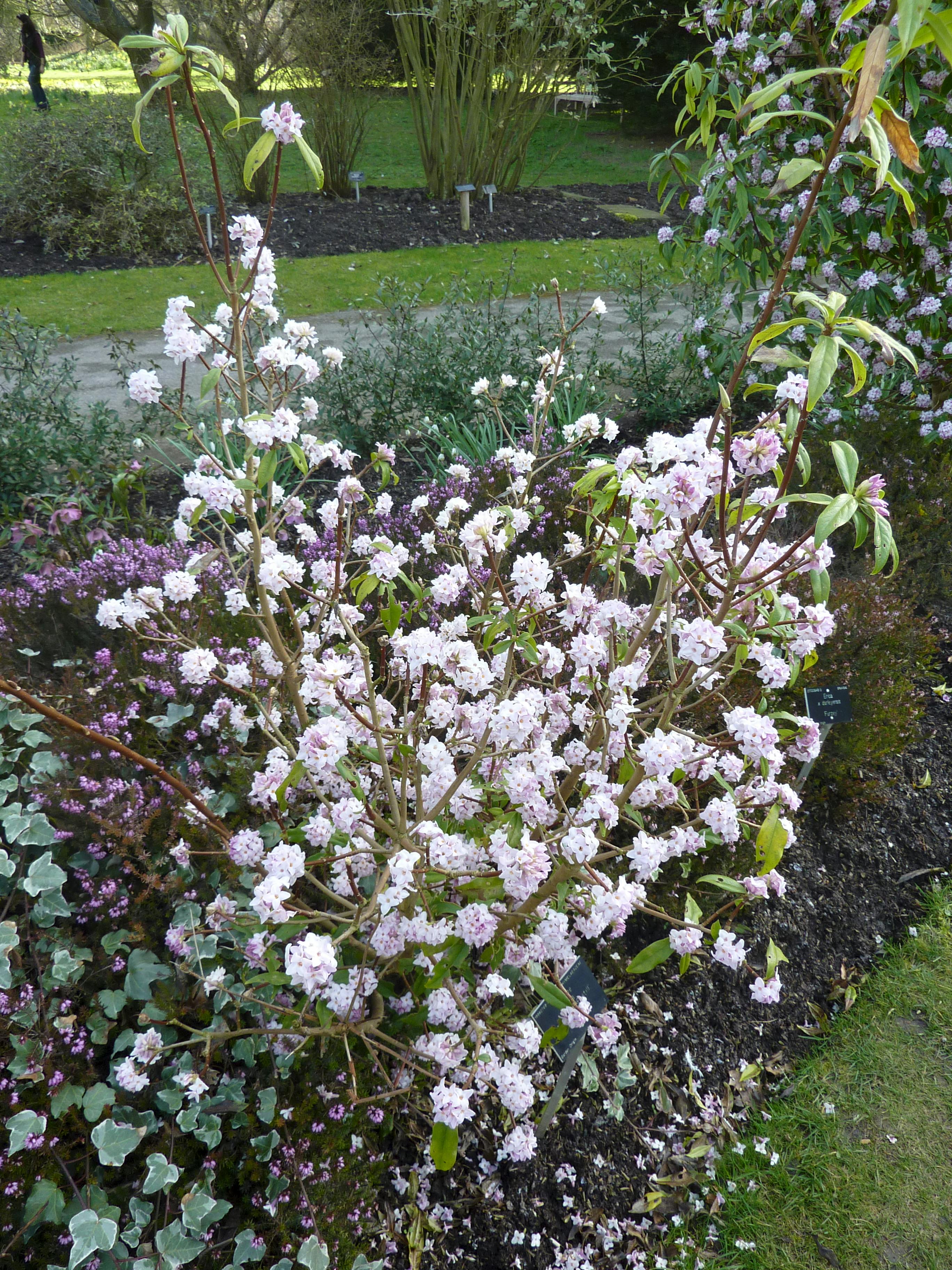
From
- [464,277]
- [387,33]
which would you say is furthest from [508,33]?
[387,33]

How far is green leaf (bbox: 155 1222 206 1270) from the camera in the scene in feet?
4.53

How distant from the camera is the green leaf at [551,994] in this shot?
146 cm

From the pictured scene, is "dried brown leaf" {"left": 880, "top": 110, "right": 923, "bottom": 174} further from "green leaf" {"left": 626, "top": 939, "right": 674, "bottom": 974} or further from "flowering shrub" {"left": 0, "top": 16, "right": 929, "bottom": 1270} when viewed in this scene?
"green leaf" {"left": 626, "top": 939, "right": 674, "bottom": 974}

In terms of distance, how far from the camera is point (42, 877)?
1662mm

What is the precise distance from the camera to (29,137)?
28.1ft

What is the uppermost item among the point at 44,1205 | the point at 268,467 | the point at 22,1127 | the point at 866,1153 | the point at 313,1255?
the point at 268,467

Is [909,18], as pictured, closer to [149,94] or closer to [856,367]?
[856,367]

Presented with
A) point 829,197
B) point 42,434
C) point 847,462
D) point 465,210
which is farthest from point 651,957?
point 465,210

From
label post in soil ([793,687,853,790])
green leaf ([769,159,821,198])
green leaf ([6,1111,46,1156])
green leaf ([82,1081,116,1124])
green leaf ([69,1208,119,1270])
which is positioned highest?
green leaf ([769,159,821,198])

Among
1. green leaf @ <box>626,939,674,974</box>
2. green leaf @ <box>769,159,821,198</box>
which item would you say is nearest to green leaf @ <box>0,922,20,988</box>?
green leaf @ <box>626,939,674,974</box>

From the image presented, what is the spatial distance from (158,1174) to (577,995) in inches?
32.9

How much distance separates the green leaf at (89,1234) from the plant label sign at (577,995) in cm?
81

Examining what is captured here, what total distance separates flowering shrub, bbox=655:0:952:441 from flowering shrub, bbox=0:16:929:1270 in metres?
2.60

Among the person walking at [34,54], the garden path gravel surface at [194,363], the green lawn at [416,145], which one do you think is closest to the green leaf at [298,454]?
the garden path gravel surface at [194,363]
